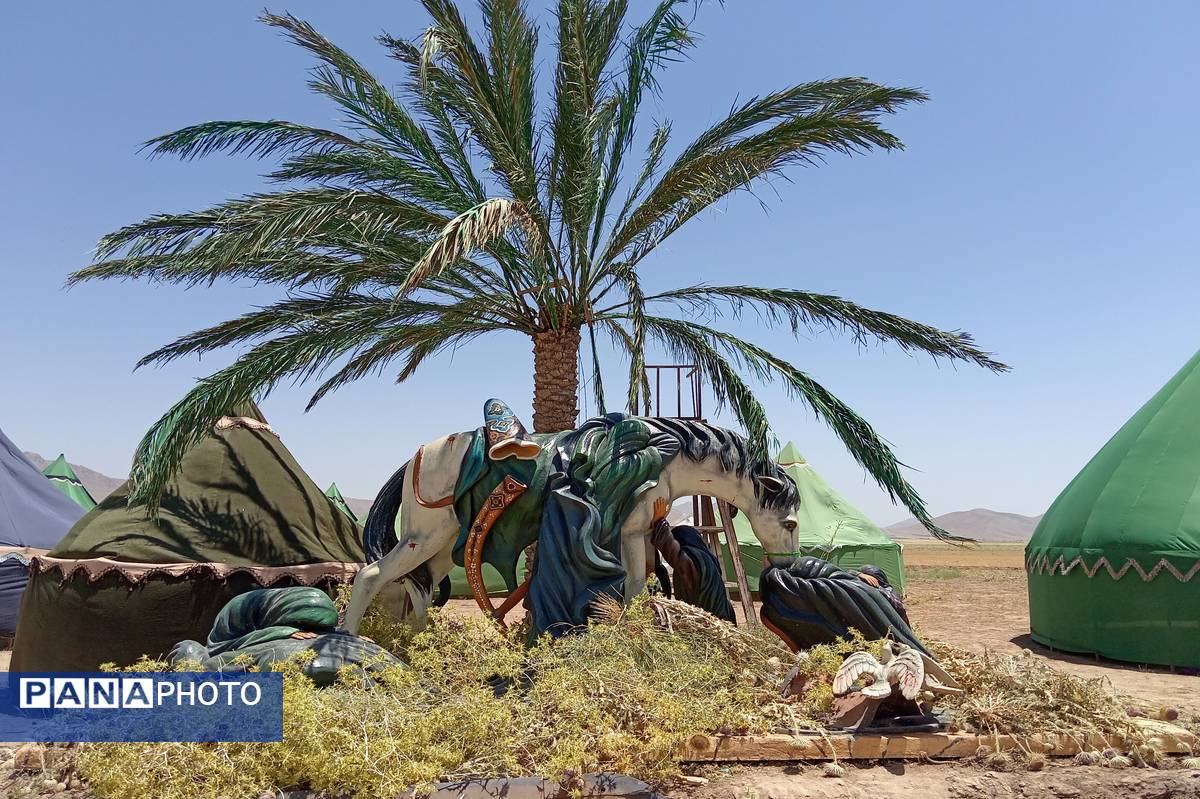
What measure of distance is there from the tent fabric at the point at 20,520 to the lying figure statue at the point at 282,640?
19.9 ft

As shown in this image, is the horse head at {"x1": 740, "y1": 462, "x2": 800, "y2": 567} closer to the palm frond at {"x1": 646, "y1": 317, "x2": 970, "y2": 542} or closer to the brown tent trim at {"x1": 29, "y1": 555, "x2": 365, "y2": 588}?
the palm frond at {"x1": 646, "y1": 317, "x2": 970, "y2": 542}

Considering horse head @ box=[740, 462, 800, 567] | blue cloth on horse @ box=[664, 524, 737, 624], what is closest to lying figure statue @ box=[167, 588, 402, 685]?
blue cloth on horse @ box=[664, 524, 737, 624]

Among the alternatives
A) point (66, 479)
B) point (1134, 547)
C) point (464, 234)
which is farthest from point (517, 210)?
point (66, 479)

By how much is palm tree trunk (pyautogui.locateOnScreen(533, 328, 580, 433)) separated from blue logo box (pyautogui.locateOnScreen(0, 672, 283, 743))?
13.2ft

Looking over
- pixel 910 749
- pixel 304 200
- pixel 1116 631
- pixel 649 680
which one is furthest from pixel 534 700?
pixel 1116 631

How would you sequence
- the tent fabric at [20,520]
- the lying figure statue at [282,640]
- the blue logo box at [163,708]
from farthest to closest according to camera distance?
the tent fabric at [20,520]
the lying figure statue at [282,640]
the blue logo box at [163,708]

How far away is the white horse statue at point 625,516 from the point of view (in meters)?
6.11

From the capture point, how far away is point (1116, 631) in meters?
8.69

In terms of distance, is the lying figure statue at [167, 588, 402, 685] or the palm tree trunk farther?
the palm tree trunk

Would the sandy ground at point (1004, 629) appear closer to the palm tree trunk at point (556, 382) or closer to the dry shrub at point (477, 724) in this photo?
the dry shrub at point (477, 724)

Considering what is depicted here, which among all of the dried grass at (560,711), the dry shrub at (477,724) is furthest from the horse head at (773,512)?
the dry shrub at (477,724)

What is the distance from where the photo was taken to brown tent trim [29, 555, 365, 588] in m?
6.30

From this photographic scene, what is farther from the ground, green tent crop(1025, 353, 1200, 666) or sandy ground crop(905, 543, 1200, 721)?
green tent crop(1025, 353, 1200, 666)

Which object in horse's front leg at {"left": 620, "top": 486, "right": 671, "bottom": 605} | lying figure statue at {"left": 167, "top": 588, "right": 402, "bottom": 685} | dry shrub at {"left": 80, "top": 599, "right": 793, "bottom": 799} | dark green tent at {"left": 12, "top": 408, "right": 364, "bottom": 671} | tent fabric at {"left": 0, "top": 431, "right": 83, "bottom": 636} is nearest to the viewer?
dry shrub at {"left": 80, "top": 599, "right": 793, "bottom": 799}
